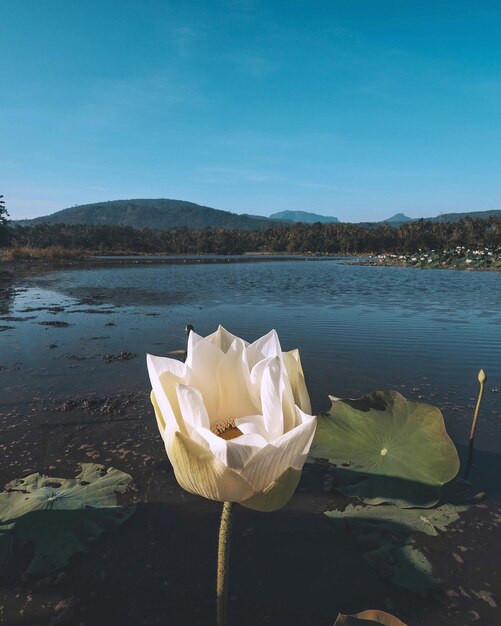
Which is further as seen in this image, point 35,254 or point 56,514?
point 35,254

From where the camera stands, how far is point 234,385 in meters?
1.06

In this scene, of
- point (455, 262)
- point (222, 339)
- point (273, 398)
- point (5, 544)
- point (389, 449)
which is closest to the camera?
point (273, 398)

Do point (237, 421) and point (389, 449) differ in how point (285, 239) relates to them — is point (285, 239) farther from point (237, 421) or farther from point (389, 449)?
point (237, 421)

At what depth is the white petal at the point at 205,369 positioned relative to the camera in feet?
3.38

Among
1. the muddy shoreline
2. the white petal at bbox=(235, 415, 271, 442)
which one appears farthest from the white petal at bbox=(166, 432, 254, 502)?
the muddy shoreline

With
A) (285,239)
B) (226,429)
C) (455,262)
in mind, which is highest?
(285,239)

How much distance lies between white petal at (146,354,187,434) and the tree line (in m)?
61.6

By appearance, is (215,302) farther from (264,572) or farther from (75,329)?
(264,572)

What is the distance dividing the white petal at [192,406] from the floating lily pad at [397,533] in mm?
1372

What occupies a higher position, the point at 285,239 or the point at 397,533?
the point at 285,239

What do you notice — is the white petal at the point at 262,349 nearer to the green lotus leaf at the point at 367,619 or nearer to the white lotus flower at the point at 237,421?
the white lotus flower at the point at 237,421

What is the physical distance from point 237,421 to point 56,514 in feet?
4.73

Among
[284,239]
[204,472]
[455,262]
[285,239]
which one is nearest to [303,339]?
[204,472]

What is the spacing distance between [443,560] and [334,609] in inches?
22.6
